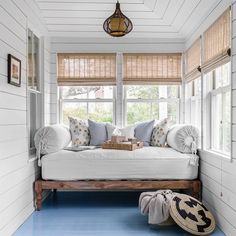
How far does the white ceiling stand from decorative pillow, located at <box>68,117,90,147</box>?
1.49 m

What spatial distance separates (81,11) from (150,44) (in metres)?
1.36

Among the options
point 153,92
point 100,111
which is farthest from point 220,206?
point 100,111

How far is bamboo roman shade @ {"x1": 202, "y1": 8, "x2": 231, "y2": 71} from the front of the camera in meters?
3.40

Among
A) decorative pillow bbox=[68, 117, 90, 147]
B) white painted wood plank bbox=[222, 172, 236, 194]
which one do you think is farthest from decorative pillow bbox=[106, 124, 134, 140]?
white painted wood plank bbox=[222, 172, 236, 194]

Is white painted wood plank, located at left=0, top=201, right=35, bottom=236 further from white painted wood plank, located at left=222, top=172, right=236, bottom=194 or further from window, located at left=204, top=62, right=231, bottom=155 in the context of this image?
window, located at left=204, top=62, right=231, bottom=155

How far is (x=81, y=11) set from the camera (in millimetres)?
4848

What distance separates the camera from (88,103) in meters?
5.73

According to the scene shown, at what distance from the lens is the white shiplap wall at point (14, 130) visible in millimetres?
3211

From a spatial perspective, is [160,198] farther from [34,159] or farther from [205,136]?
[34,159]

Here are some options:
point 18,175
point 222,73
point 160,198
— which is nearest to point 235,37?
point 222,73

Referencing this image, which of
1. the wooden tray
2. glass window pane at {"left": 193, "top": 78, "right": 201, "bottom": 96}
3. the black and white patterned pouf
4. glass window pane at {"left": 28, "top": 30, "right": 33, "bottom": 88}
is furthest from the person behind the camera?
glass window pane at {"left": 193, "top": 78, "right": 201, "bottom": 96}

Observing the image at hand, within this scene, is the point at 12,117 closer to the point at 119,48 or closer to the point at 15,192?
the point at 15,192

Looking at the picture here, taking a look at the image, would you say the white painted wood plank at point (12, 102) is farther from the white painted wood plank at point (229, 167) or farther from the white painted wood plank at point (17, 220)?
the white painted wood plank at point (229, 167)

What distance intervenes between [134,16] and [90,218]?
303 cm
